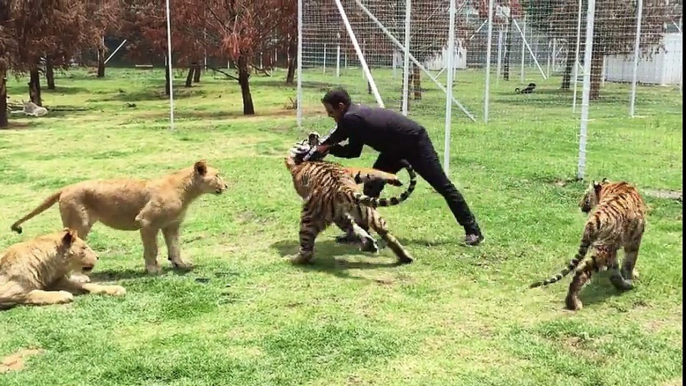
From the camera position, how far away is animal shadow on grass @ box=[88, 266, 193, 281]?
6923 millimetres

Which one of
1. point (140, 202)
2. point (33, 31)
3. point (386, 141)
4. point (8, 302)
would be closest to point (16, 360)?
point (8, 302)

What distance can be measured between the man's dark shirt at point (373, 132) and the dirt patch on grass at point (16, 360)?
3.65 metres

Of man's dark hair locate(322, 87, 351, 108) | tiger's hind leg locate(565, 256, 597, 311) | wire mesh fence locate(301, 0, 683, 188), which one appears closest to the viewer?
tiger's hind leg locate(565, 256, 597, 311)

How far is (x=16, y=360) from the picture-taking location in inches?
196

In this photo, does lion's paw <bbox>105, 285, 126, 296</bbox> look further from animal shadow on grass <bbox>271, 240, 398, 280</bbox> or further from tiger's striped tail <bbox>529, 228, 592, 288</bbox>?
tiger's striped tail <bbox>529, 228, 592, 288</bbox>

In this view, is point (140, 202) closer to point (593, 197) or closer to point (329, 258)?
point (329, 258)

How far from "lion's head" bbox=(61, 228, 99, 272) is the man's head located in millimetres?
2765

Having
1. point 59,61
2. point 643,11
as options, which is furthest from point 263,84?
point 643,11

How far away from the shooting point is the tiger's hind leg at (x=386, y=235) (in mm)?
7109

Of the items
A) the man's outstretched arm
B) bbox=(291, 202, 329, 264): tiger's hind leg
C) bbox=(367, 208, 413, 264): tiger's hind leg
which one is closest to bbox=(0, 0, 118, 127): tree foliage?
the man's outstretched arm

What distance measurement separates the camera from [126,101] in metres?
28.6

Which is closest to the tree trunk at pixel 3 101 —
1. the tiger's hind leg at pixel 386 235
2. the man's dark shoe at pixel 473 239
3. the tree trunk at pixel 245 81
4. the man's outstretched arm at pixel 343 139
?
the tree trunk at pixel 245 81

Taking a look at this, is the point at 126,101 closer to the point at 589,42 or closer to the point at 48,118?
the point at 48,118

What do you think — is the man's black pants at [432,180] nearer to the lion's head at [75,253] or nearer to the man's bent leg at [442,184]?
the man's bent leg at [442,184]
